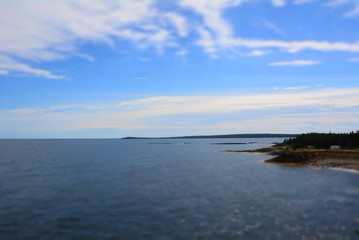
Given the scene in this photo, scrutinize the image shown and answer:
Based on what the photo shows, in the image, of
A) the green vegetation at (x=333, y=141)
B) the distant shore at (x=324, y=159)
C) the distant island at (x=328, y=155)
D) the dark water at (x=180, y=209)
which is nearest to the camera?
the dark water at (x=180, y=209)

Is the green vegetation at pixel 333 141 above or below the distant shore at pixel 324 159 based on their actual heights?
above

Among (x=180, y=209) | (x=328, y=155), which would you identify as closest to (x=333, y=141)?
(x=328, y=155)

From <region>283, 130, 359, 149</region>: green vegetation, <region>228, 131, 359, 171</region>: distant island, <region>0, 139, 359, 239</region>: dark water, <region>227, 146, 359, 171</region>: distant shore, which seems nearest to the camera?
<region>0, 139, 359, 239</region>: dark water

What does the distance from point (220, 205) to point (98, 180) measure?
25.8 m

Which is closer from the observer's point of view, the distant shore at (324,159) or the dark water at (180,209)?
the dark water at (180,209)

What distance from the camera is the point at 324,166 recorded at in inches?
2963

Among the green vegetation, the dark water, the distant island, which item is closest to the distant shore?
the distant island

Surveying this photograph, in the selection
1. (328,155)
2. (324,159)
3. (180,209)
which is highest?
(328,155)

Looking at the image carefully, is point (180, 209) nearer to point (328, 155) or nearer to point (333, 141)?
point (328, 155)

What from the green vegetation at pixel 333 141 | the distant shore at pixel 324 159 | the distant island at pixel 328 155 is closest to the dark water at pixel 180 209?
the distant shore at pixel 324 159

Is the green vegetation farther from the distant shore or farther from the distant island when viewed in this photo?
the distant shore

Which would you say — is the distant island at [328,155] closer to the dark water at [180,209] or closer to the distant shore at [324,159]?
the distant shore at [324,159]

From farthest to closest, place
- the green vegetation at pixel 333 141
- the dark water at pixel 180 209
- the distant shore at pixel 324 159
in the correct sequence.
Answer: the green vegetation at pixel 333 141 → the distant shore at pixel 324 159 → the dark water at pixel 180 209

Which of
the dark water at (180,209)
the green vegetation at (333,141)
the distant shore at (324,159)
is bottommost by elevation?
the dark water at (180,209)
